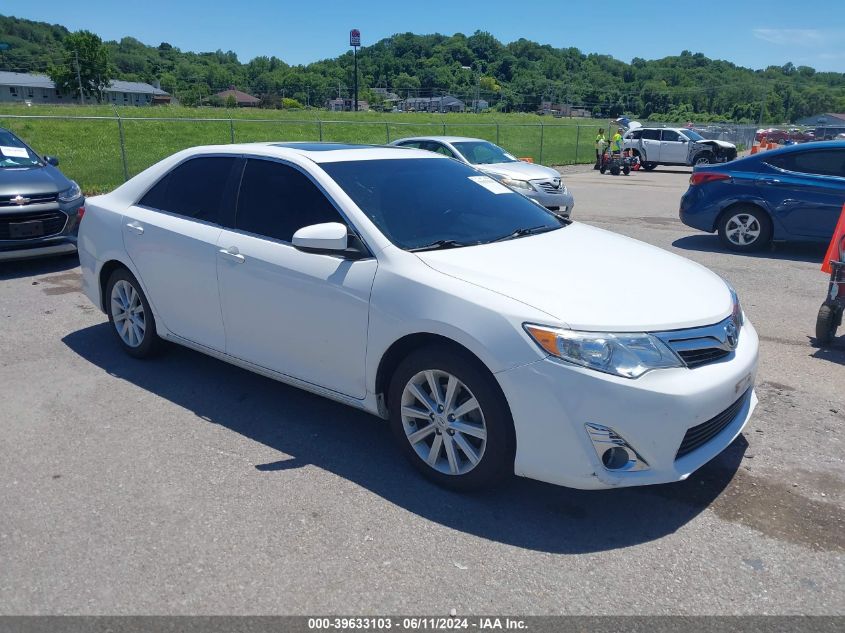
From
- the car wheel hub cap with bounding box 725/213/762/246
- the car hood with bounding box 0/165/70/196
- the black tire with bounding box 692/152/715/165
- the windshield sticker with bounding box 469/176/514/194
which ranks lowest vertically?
the black tire with bounding box 692/152/715/165

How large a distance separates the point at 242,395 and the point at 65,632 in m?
2.30

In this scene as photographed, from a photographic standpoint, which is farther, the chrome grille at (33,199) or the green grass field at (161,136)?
the green grass field at (161,136)

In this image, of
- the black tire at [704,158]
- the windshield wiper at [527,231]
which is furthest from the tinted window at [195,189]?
the black tire at [704,158]

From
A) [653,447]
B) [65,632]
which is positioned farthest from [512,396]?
[65,632]

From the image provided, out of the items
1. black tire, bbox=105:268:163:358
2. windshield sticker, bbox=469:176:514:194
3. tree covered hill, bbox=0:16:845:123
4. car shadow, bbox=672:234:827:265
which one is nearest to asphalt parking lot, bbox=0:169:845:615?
black tire, bbox=105:268:163:358

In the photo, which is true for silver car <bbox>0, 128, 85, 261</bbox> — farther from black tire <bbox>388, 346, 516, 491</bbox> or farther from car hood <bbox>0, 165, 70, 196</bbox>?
black tire <bbox>388, 346, 516, 491</bbox>

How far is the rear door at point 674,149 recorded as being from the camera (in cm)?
2731

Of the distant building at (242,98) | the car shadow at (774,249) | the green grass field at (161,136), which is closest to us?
the car shadow at (774,249)

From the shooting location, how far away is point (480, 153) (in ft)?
44.2

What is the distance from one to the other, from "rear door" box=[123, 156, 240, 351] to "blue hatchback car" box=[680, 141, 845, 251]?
755cm

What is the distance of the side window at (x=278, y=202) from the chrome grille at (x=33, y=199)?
4951mm

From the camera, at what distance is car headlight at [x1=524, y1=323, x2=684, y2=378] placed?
304 cm

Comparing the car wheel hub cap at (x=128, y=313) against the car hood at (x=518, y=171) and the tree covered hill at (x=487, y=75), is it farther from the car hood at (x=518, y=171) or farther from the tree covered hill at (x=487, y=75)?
the tree covered hill at (x=487, y=75)

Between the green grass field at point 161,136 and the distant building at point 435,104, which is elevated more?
the green grass field at point 161,136
